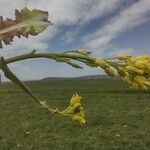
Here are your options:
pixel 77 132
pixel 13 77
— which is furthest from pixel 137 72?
pixel 77 132

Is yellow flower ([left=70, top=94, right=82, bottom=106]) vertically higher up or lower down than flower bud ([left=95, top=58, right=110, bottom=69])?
lower down

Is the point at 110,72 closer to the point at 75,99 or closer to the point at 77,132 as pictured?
the point at 75,99

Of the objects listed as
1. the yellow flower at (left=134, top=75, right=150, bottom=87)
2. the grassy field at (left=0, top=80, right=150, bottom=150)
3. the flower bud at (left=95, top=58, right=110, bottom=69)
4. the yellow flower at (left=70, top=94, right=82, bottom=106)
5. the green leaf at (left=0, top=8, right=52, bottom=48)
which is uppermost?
the green leaf at (left=0, top=8, right=52, bottom=48)

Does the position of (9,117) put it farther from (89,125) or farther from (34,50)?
(34,50)

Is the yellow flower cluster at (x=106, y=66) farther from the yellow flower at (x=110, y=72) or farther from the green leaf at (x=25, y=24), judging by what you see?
the green leaf at (x=25, y=24)

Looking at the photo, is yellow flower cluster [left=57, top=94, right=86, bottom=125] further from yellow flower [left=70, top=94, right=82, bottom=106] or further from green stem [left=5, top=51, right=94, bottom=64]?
green stem [left=5, top=51, right=94, bottom=64]

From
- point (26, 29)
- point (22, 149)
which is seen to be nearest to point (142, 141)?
point (22, 149)

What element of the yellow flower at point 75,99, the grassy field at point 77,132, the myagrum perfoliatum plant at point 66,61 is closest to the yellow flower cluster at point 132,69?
the myagrum perfoliatum plant at point 66,61

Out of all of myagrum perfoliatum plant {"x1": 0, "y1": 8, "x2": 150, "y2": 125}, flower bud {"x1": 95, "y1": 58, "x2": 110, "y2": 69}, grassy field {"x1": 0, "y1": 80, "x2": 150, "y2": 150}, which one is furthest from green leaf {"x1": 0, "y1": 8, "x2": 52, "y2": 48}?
grassy field {"x1": 0, "y1": 80, "x2": 150, "y2": 150}
